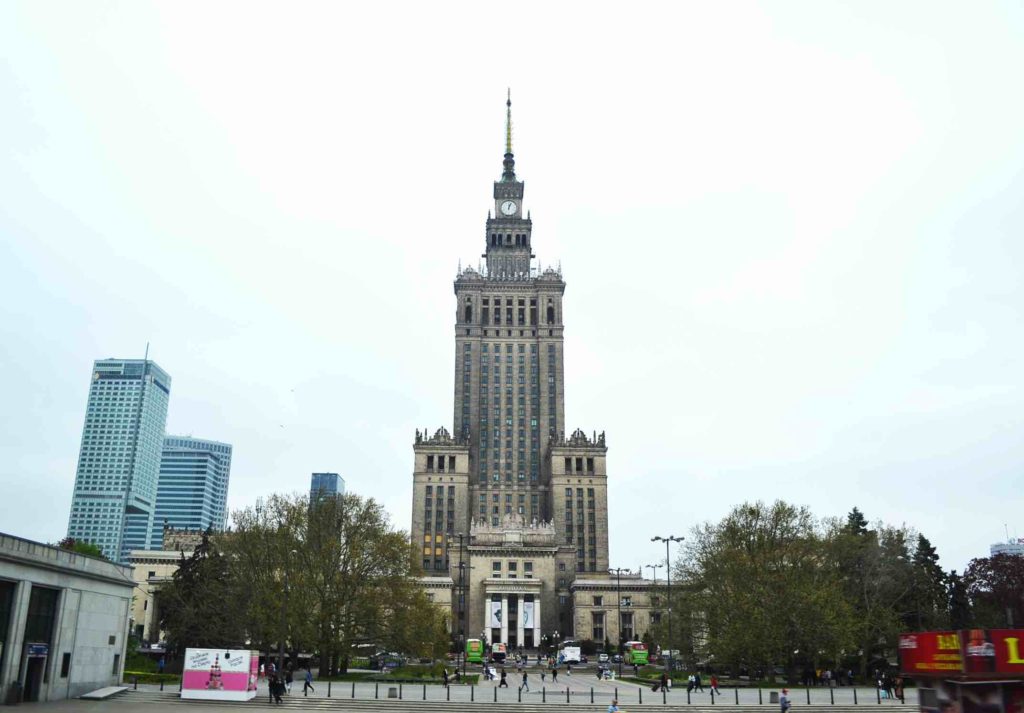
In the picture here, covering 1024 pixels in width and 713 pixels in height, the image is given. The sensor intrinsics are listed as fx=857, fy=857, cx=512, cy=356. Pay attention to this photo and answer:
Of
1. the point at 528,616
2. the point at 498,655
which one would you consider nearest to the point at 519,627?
the point at 528,616

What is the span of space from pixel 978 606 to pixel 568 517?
264ft

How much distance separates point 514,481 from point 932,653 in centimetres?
14687

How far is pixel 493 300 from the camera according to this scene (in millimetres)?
182375

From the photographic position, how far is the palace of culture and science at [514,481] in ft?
472

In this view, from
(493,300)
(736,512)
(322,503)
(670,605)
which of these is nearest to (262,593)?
(322,503)

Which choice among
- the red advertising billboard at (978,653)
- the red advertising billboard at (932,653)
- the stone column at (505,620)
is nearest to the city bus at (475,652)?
the stone column at (505,620)

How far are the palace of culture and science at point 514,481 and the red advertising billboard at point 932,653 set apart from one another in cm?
10785

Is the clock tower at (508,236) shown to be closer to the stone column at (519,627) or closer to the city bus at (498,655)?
the stone column at (519,627)

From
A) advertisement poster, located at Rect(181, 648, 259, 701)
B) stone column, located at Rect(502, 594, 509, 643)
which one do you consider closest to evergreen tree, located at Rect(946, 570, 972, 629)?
stone column, located at Rect(502, 594, 509, 643)

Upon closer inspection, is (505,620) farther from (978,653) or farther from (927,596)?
(978,653)

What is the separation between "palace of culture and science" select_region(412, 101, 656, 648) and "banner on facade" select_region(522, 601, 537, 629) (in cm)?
32

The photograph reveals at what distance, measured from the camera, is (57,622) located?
49125 mm

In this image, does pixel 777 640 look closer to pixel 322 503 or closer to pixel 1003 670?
pixel 322 503

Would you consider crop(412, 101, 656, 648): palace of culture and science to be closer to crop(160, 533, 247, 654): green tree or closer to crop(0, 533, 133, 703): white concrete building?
crop(160, 533, 247, 654): green tree
